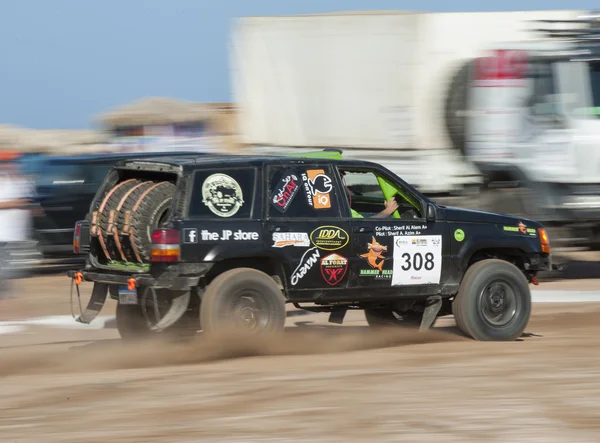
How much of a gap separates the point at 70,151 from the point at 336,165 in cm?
2532

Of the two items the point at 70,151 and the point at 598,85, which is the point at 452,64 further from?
the point at 70,151

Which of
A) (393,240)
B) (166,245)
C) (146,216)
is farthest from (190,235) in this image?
(393,240)

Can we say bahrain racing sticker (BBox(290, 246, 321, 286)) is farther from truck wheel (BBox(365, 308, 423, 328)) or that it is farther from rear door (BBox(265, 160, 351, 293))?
truck wheel (BBox(365, 308, 423, 328))

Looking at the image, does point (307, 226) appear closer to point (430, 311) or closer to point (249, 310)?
point (249, 310)

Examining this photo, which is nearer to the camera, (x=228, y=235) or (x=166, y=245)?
(x=166, y=245)

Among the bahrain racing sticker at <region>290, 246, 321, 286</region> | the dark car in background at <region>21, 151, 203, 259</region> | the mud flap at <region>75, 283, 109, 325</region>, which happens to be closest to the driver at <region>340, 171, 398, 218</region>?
the bahrain racing sticker at <region>290, 246, 321, 286</region>

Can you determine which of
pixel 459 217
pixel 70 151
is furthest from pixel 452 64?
pixel 70 151

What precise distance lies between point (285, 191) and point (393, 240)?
1067 millimetres

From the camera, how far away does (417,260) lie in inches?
381

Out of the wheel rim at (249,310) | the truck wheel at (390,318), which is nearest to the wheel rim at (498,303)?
the truck wheel at (390,318)

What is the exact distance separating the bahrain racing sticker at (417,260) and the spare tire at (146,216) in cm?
201

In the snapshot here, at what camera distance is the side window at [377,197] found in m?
9.75

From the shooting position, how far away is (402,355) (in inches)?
347

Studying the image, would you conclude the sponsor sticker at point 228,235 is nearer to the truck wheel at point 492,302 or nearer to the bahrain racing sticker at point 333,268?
the bahrain racing sticker at point 333,268
